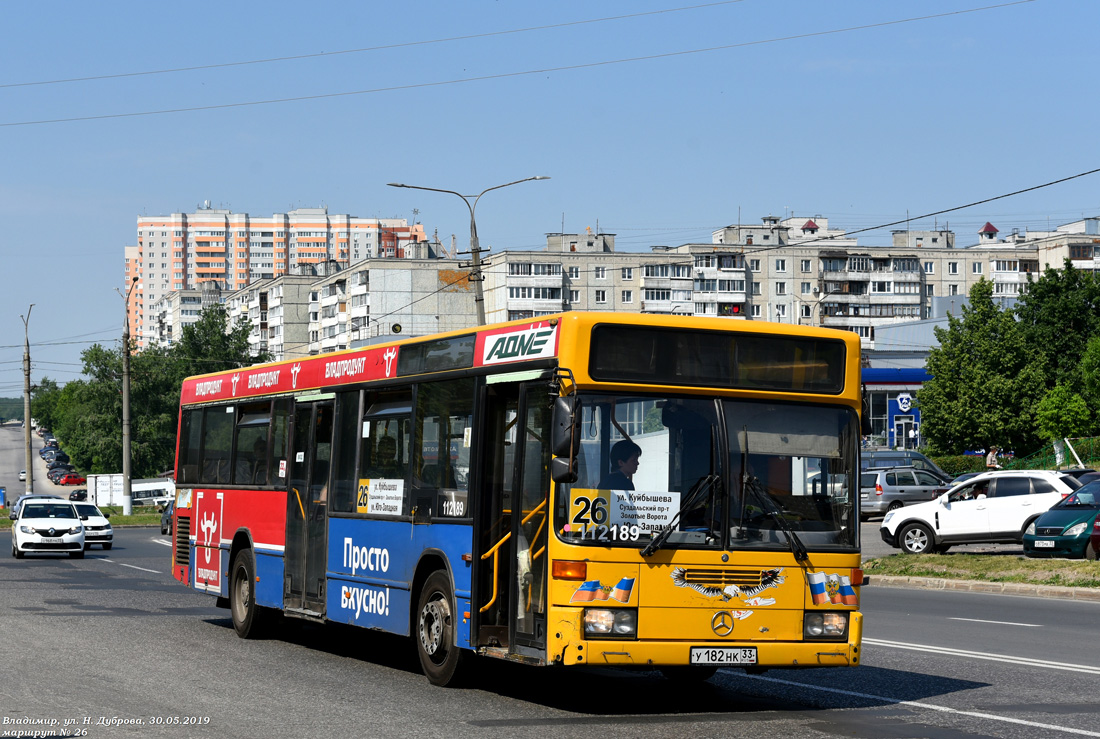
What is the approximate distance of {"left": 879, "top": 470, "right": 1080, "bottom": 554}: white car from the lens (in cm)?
2850

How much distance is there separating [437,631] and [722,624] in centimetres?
251

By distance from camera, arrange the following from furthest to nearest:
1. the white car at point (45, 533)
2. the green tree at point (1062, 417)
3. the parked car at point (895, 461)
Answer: the green tree at point (1062, 417)
the parked car at point (895, 461)
the white car at point (45, 533)

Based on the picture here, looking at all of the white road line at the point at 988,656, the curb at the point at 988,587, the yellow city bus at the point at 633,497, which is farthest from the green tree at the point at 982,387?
the yellow city bus at the point at 633,497

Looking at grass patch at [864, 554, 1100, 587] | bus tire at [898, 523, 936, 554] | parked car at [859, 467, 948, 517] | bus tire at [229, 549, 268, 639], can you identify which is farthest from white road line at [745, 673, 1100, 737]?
parked car at [859, 467, 948, 517]

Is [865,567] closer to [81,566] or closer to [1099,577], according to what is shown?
[1099,577]

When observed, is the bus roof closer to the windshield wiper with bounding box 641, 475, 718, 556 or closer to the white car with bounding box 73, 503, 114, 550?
the windshield wiper with bounding box 641, 475, 718, 556

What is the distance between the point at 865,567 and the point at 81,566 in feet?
54.9

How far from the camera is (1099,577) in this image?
72.1 ft

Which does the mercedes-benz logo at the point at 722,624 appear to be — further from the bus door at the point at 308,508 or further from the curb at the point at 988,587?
the curb at the point at 988,587

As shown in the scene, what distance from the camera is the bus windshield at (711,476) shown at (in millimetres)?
9492

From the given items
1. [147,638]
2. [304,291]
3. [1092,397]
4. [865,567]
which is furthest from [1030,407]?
[304,291]

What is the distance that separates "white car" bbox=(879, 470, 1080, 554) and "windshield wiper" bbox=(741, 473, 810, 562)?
773 inches

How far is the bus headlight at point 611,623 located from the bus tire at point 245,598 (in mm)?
6630

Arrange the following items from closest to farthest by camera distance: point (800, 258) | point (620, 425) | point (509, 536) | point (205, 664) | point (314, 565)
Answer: point (620, 425), point (509, 536), point (205, 664), point (314, 565), point (800, 258)
